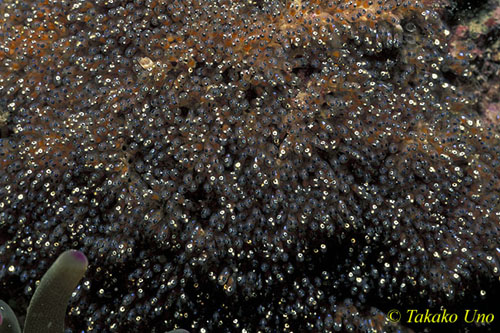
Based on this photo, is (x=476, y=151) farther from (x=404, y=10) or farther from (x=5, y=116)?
(x=5, y=116)

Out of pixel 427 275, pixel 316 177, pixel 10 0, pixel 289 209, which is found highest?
pixel 10 0

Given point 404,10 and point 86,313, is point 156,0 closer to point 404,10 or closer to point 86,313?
point 404,10

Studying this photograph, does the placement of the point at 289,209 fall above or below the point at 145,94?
below

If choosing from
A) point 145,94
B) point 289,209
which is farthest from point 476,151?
point 145,94

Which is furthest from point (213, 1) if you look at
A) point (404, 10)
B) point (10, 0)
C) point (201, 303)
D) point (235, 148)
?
point (201, 303)

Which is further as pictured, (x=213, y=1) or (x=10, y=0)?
(x=10, y=0)

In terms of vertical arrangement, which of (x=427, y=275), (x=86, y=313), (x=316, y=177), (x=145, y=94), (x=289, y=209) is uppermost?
(x=145, y=94)
